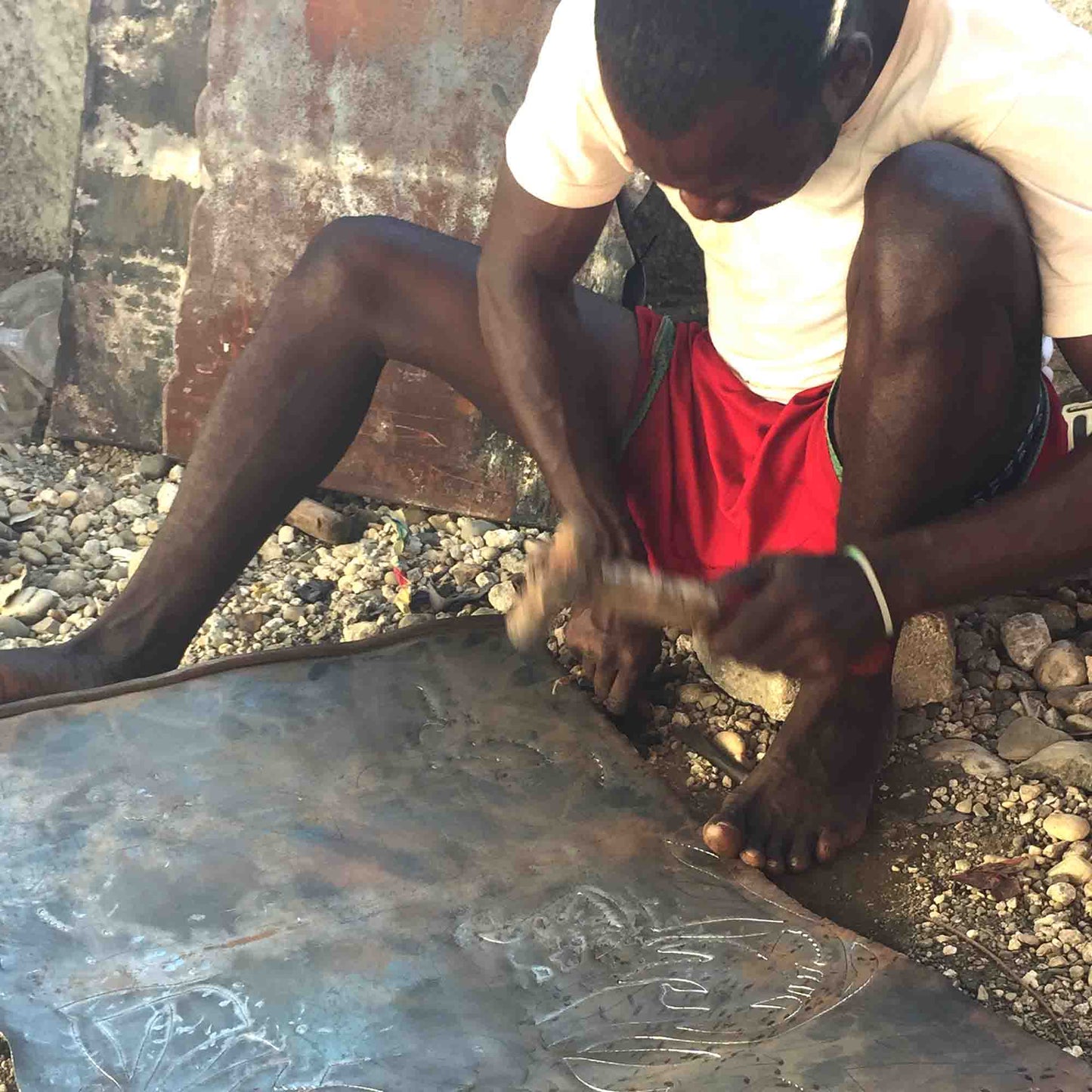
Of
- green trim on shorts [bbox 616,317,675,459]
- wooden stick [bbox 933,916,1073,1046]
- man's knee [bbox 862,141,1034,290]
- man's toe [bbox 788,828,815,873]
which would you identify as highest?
man's knee [bbox 862,141,1034,290]

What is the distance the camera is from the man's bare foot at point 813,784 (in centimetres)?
169

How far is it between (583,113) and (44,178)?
2.07 metres

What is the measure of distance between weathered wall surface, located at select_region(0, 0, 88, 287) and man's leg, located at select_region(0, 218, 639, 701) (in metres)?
1.44

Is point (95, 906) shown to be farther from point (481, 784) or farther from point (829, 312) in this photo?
point (829, 312)

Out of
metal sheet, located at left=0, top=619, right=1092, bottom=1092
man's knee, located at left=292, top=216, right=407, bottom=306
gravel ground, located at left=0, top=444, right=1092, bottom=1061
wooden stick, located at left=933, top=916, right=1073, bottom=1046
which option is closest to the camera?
metal sheet, located at left=0, top=619, right=1092, bottom=1092

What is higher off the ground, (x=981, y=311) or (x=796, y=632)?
(x=981, y=311)

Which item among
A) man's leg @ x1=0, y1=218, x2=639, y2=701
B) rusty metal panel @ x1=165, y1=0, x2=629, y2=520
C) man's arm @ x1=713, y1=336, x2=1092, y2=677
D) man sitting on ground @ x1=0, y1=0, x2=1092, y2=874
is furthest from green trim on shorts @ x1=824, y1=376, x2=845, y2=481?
rusty metal panel @ x1=165, y1=0, x2=629, y2=520

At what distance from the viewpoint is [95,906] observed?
4.99ft

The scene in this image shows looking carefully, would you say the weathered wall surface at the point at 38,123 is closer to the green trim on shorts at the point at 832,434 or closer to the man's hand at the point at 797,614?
the green trim on shorts at the point at 832,434

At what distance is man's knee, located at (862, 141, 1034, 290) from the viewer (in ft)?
4.65

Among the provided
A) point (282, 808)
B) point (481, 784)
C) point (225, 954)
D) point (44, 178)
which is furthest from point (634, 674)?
point (44, 178)

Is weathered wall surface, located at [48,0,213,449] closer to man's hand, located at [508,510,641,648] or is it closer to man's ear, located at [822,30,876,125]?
man's hand, located at [508,510,641,648]

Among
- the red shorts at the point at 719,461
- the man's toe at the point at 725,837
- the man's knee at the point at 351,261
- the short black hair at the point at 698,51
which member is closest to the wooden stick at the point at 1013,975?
the man's toe at the point at 725,837

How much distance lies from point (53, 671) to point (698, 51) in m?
1.22
